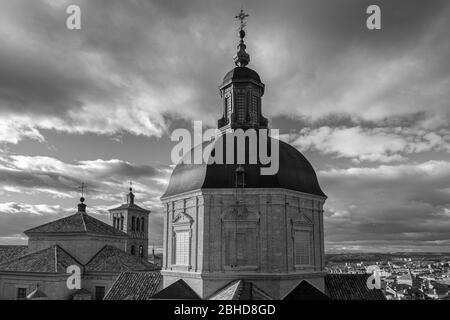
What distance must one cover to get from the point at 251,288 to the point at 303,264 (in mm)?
3663

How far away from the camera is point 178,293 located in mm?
20875

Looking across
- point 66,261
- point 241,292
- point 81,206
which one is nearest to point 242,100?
point 241,292

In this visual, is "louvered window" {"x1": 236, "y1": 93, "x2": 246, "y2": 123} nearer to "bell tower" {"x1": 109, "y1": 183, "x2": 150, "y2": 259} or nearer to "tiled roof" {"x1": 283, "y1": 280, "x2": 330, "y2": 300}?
"tiled roof" {"x1": 283, "y1": 280, "x2": 330, "y2": 300}

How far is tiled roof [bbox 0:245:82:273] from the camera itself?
32.1 metres

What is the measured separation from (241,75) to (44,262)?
69.6ft

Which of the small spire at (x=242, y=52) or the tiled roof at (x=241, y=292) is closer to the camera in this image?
the tiled roof at (x=241, y=292)

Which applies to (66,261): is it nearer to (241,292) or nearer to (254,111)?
(241,292)

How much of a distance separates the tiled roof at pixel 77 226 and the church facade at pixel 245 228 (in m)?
16.8

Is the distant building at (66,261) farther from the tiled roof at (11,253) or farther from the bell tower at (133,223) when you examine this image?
the bell tower at (133,223)

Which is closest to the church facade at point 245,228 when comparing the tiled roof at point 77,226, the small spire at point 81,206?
the tiled roof at point 77,226

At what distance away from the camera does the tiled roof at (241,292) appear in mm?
Answer: 18812

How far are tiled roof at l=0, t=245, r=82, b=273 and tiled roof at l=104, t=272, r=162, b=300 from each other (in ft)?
32.1
